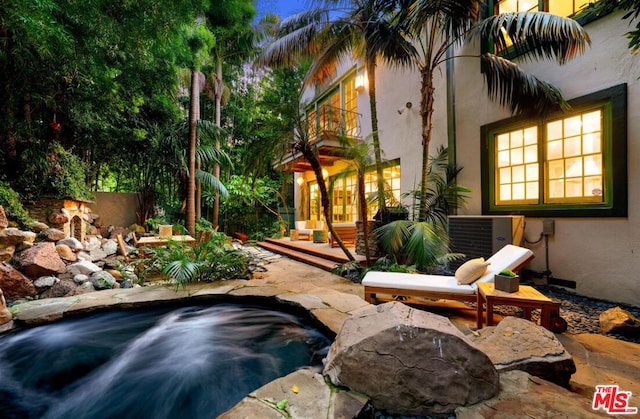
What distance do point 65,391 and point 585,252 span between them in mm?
6521

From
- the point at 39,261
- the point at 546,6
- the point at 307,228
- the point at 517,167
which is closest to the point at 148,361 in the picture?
the point at 39,261

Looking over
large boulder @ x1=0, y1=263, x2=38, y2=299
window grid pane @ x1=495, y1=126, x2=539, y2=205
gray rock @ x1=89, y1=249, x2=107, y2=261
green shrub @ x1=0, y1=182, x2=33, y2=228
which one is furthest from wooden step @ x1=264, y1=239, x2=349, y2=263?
green shrub @ x1=0, y1=182, x2=33, y2=228

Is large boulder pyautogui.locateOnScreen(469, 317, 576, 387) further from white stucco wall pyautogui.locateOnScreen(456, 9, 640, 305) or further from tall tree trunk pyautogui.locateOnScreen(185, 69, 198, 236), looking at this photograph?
tall tree trunk pyautogui.locateOnScreen(185, 69, 198, 236)

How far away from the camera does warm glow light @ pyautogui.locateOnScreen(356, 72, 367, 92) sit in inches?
318

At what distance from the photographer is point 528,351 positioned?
6.56 feet

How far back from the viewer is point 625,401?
171 cm

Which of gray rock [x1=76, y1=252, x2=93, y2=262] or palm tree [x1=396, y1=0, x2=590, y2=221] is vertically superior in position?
palm tree [x1=396, y1=0, x2=590, y2=221]

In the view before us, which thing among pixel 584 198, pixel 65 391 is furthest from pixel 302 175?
pixel 65 391

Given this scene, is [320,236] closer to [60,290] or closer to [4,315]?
[60,290]

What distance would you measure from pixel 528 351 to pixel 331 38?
615 centimetres

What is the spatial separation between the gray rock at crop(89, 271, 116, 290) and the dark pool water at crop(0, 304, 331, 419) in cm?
116

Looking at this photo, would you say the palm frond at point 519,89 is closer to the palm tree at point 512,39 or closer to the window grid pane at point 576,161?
the palm tree at point 512,39

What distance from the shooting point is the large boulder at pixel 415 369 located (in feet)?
5.54

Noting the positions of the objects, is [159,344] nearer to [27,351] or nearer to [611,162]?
[27,351]
